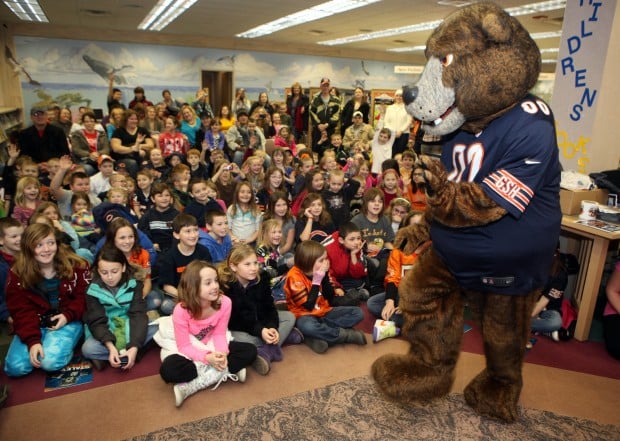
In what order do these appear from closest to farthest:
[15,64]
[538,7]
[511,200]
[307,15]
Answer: [511,200] → [538,7] → [307,15] → [15,64]

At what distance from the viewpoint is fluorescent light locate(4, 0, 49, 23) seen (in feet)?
24.3

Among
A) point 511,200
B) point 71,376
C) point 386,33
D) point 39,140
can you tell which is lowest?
point 71,376

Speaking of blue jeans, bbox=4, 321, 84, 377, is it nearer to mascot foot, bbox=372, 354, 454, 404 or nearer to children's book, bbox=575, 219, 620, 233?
mascot foot, bbox=372, 354, 454, 404

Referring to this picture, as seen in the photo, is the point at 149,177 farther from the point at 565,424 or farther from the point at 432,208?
the point at 565,424

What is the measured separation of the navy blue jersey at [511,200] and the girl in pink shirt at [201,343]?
118 centimetres

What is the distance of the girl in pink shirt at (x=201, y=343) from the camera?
217 centimetres

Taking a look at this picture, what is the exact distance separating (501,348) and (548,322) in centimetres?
127

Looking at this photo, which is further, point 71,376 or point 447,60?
point 71,376

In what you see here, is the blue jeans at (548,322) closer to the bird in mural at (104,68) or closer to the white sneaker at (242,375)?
the white sneaker at (242,375)

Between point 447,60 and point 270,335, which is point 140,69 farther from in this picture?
point 447,60

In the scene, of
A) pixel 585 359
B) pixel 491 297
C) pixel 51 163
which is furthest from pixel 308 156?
pixel 491 297

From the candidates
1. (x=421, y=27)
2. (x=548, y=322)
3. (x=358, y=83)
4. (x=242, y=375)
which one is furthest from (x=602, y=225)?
(x=358, y=83)

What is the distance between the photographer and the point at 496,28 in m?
1.48

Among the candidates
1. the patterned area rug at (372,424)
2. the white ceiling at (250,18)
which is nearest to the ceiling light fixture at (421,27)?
the white ceiling at (250,18)
